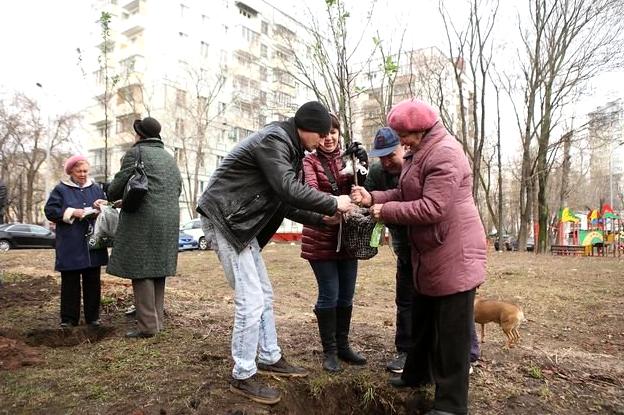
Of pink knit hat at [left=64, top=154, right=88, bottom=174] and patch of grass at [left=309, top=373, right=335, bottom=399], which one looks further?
pink knit hat at [left=64, top=154, right=88, bottom=174]

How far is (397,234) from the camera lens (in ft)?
11.1

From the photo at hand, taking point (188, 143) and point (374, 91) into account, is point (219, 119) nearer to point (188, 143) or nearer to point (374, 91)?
point (188, 143)

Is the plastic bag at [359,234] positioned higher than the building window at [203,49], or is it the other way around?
the building window at [203,49]

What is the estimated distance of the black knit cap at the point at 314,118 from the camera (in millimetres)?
3033

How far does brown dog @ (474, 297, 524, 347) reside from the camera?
403 cm

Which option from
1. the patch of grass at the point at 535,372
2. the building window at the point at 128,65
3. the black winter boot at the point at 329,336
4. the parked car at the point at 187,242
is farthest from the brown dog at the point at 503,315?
the building window at the point at 128,65

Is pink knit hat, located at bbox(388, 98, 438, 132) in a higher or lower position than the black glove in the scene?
higher

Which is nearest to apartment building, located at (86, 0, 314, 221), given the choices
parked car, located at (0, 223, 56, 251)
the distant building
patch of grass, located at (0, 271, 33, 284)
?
the distant building

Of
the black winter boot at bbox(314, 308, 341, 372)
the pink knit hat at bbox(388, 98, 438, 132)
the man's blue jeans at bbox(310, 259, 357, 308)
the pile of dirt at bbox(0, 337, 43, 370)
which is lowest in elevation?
the pile of dirt at bbox(0, 337, 43, 370)

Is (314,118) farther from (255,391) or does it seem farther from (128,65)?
(128,65)

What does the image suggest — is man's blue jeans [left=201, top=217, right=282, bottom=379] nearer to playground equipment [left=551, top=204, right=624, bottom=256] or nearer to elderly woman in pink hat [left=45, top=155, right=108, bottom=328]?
elderly woman in pink hat [left=45, top=155, right=108, bottom=328]

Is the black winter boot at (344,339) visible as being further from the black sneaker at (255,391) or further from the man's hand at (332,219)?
the black sneaker at (255,391)

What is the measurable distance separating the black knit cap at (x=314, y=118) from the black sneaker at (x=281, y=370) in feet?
5.13

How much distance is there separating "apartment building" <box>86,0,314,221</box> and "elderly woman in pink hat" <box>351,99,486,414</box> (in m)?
26.2
